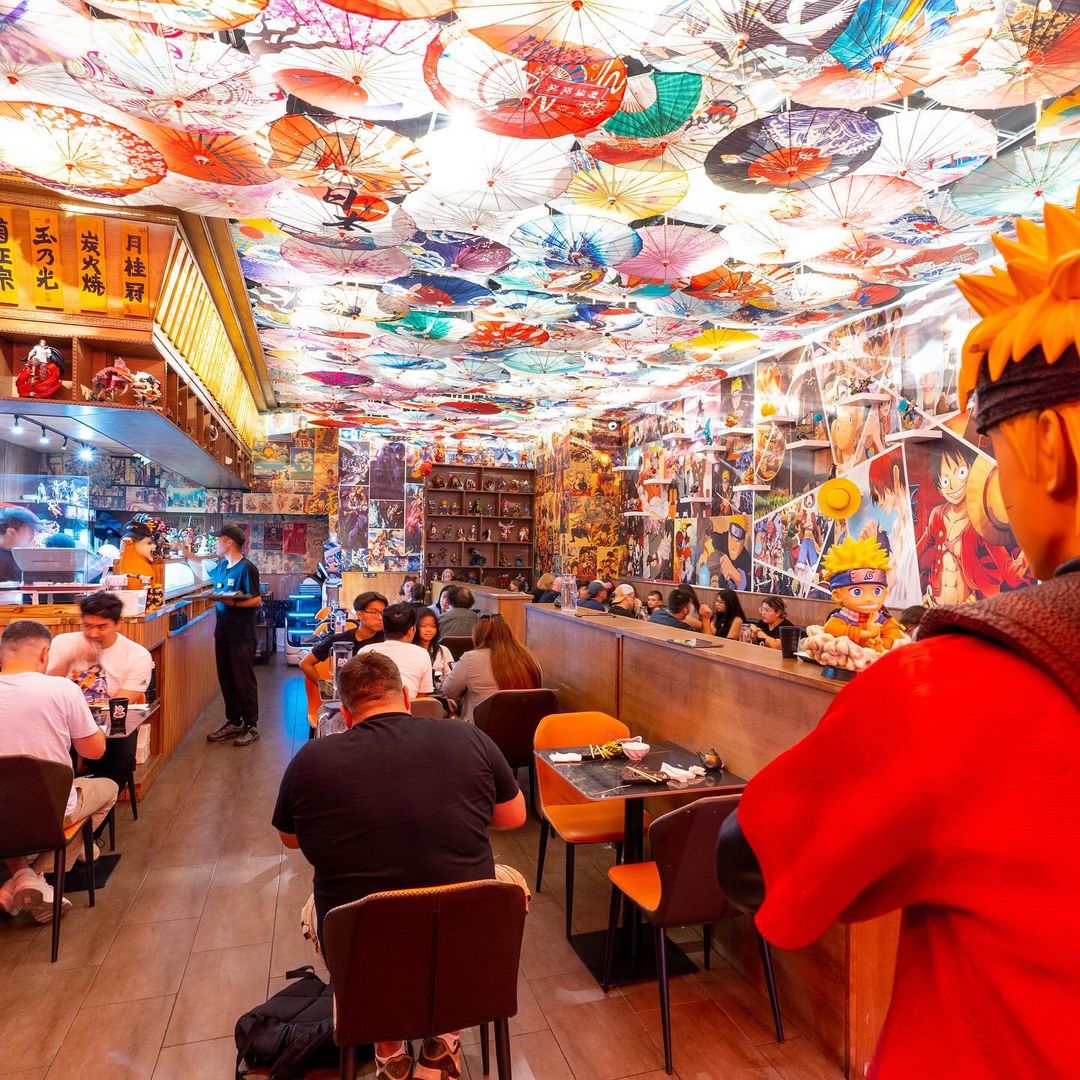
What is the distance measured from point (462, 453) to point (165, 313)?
8.73 meters

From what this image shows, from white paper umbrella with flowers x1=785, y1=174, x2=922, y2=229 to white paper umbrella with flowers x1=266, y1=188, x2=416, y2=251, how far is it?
98.1 inches

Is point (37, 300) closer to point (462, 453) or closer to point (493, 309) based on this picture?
point (493, 309)

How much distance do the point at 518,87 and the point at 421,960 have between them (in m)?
3.47

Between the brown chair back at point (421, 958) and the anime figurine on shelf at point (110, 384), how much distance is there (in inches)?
159

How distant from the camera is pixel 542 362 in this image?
7.81 meters

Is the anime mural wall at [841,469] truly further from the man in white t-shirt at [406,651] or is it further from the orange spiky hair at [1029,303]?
the orange spiky hair at [1029,303]

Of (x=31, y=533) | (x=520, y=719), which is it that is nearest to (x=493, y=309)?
(x=520, y=719)

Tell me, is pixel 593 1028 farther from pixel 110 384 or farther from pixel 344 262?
pixel 344 262

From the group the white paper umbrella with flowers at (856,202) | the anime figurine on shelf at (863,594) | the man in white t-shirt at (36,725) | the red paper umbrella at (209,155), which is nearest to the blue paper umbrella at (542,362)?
the white paper umbrella with flowers at (856,202)

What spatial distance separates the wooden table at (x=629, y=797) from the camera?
9.65 ft

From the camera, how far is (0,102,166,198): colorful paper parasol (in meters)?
3.40

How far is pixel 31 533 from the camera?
22.1 feet

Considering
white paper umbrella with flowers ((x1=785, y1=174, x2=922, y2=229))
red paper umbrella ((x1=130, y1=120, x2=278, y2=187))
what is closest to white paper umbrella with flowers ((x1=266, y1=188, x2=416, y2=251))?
red paper umbrella ((x1=130, y1=120, x2=278, y2=187))

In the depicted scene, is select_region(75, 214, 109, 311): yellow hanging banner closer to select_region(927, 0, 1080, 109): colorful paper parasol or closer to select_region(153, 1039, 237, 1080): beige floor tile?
select_region(153, 1039, 237, 1080): beige floor tile
